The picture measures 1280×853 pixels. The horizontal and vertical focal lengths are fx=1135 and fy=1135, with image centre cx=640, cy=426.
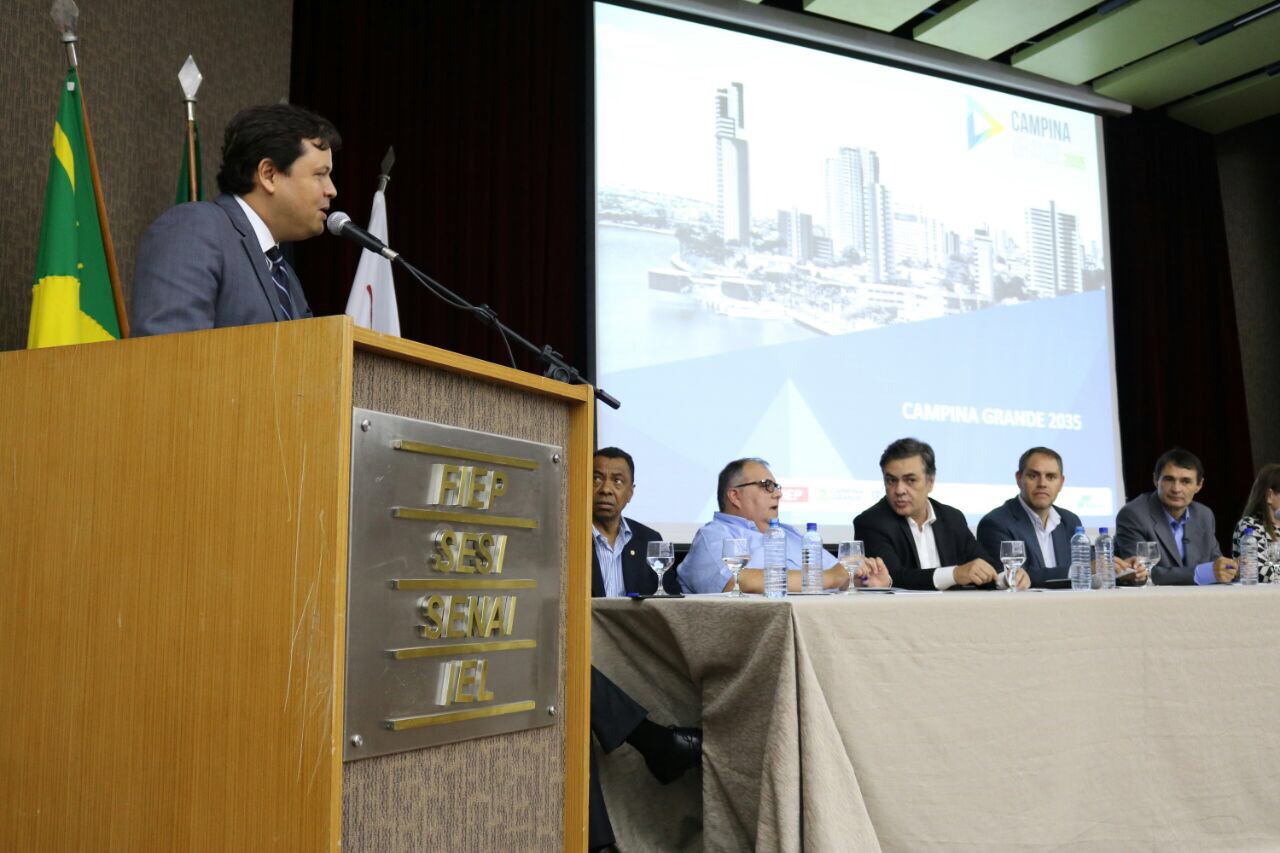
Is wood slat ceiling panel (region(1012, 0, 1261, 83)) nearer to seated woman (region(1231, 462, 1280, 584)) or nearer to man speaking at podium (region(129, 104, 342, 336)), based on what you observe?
seated woman (region(1231, 462, 1280, 584))

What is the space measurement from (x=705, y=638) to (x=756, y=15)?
3.57 m

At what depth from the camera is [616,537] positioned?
3.82 meters

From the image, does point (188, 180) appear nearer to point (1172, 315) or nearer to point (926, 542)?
point (926, 542)

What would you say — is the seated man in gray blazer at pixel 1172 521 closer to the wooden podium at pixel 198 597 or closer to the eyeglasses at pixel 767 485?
the eyeglasses at pixel 767 485

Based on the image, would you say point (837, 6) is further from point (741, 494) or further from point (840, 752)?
point (840, 752)

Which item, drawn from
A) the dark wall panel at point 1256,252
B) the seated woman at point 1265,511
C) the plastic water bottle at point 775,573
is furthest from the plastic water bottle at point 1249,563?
the dark wall panel at point 1256,252

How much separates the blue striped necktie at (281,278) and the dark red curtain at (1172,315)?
515 cm

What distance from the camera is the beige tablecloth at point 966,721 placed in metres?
1.77

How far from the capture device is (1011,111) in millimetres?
5559

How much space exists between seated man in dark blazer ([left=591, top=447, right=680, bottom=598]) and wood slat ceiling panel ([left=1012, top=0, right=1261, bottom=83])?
3064 mm

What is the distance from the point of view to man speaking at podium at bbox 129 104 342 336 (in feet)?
4.41

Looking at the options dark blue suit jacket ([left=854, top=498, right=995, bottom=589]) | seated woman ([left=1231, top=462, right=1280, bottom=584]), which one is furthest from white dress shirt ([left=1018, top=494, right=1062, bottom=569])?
seated woman ([left=1231, top=462, right=1280, bottom=584])

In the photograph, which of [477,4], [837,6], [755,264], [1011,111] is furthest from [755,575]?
[1011,111]

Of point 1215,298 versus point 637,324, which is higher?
point 1215,298
